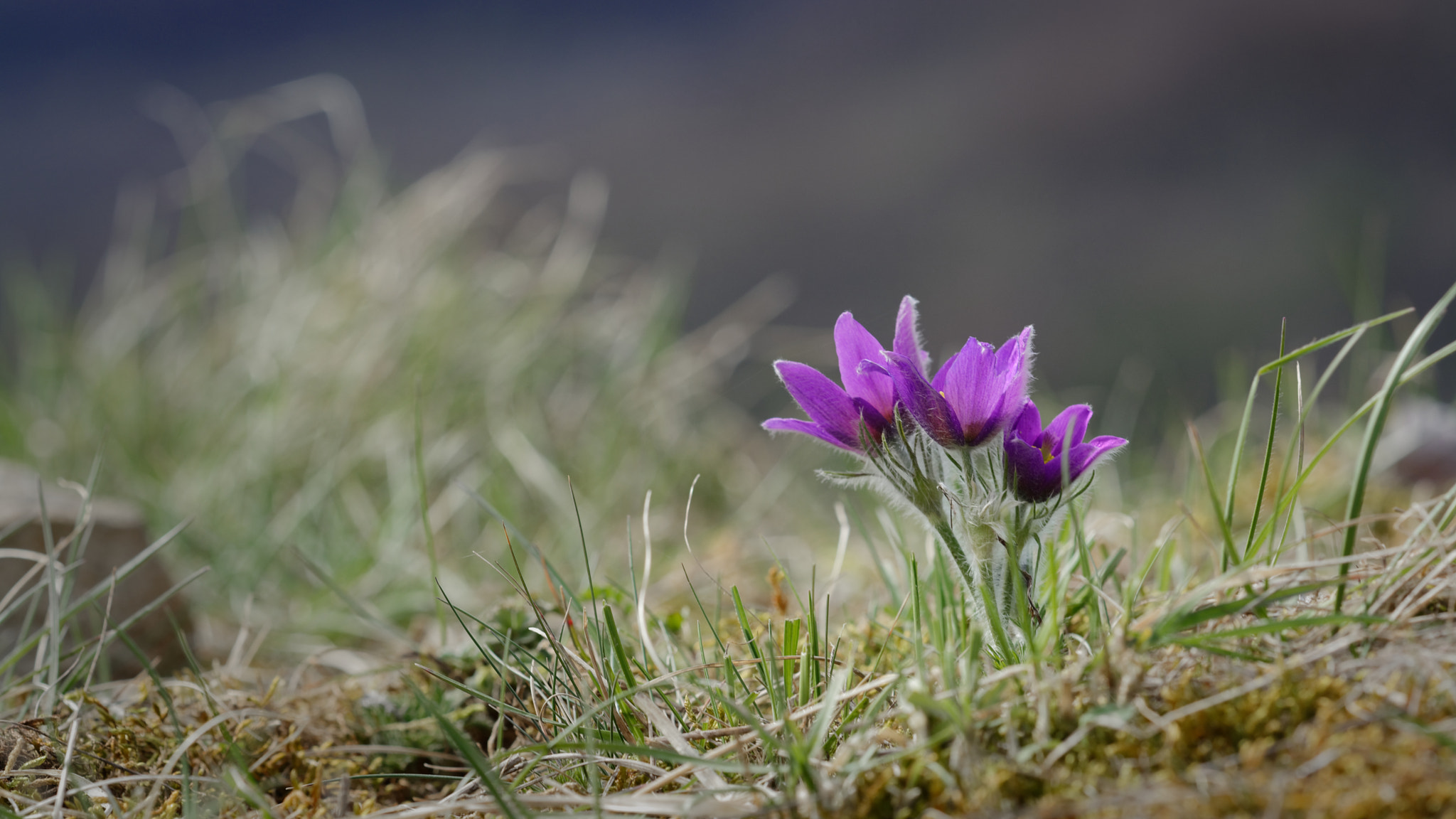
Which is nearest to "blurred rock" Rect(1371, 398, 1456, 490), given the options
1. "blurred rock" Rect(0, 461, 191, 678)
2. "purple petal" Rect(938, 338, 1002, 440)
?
"purple petal" Rect(938, 338, 1002, 440)

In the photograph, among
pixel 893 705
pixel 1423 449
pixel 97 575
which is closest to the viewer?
pixel 893 705

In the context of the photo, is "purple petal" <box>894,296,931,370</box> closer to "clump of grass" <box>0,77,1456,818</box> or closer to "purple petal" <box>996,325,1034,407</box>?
"purple petal" <box>996,325,1034,407</box>

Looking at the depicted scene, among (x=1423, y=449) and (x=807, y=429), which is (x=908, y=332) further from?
(x=1423, y=449)

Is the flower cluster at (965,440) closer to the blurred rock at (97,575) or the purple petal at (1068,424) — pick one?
the purple petal at (1068,424)

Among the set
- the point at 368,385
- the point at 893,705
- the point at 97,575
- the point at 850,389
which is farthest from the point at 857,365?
the point at 368,385

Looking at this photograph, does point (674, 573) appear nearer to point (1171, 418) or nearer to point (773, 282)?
point (1171, 418)

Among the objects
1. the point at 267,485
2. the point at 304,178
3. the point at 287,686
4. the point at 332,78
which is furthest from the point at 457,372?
the point at 287,686
